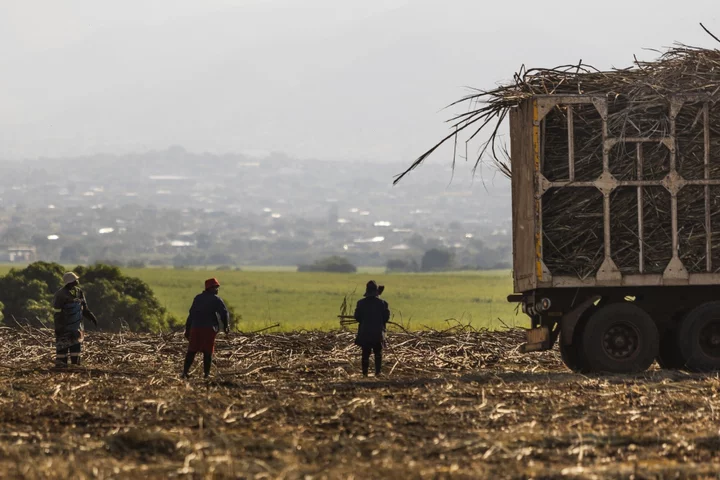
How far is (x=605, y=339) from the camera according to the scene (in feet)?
57.9

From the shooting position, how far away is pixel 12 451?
34.7ft

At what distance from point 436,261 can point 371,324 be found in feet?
522

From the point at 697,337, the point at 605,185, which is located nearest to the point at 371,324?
the point at 605,185

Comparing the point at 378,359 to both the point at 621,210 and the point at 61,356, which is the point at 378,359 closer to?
the point at 621,210

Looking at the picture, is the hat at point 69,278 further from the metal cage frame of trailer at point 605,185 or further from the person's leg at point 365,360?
the metal cage frame of trailer at point 605,185

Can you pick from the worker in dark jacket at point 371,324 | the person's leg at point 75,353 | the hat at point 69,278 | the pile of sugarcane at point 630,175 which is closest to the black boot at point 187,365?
the worker in dark jacket at point 371,324

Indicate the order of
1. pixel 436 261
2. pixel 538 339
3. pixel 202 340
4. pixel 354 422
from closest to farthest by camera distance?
pixel 354 422 < pixel 202 340 < pixel 538 339 < pixel 436 261

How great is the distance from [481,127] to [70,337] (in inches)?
279

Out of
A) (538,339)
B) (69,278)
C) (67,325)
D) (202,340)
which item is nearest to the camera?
(202,340)

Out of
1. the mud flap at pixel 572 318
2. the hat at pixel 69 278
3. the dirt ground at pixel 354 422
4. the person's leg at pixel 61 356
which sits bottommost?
the dirt ground at pixel 354 422

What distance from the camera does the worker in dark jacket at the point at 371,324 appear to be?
17938 mm

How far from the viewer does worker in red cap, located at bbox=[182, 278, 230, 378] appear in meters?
17.7

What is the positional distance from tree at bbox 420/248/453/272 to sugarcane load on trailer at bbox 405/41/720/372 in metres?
156

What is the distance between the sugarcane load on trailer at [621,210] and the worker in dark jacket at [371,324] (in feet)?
6.85
